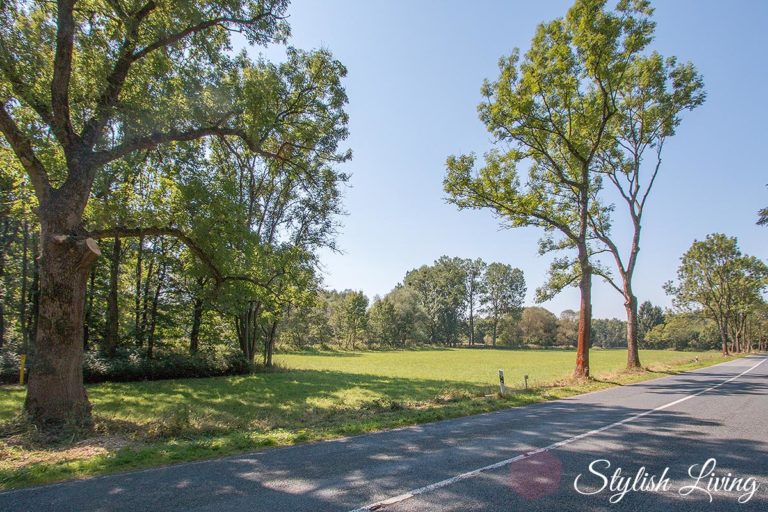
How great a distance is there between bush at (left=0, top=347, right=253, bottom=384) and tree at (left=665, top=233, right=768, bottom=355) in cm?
5716

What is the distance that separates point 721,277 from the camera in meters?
50.2

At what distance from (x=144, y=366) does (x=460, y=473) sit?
19516 millimetres

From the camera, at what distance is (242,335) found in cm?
2614

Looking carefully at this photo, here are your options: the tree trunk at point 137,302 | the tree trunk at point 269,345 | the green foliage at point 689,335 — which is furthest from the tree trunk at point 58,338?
the green foliage at point 689,335

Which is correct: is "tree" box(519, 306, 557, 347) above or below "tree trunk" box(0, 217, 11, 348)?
below

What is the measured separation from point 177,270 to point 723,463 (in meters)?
23.0

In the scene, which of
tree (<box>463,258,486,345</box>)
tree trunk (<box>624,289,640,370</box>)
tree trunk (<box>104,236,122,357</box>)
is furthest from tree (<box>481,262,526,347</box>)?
tree trunk (<box>104,236,122,357</box>)

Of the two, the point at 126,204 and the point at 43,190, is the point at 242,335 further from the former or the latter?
the point at 43,190

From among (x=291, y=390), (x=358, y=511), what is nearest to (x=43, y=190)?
(x=358, y=511)

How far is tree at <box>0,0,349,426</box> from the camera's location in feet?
25.5

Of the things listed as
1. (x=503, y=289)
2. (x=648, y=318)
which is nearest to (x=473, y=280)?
(x=503, y=289)

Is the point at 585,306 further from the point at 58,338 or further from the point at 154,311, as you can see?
the point at 154,311

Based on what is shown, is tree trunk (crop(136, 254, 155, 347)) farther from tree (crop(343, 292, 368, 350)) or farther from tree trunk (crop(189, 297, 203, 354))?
tree (crop(343, 292, 368, 350))

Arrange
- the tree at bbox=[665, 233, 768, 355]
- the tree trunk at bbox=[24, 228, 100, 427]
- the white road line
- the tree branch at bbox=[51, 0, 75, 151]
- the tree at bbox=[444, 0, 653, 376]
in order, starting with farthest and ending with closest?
1. the tree at bbox=[665, 233, 768, 355]
2. the tree at bbox=[444, 0, 653, 376]
3. the tree branch at bbox=[51, 0, 75, 151]
4. the tree trunk at bbox=[24, 228, 100, 427]
5. the white road line
